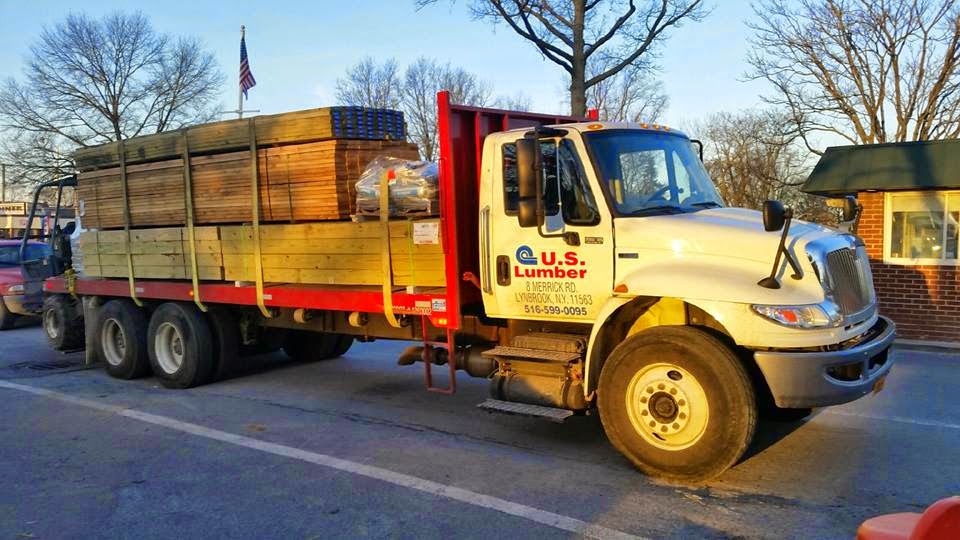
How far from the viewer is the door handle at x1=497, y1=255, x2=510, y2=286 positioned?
5828mm

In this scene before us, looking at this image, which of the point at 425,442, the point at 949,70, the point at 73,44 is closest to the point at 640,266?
the point at 425,442

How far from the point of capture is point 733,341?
4910 millimetres

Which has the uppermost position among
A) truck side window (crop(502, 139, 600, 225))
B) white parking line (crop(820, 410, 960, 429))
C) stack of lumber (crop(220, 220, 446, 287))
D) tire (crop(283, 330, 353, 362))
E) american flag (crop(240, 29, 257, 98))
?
american flag (crop(240, 29, 257, 98))

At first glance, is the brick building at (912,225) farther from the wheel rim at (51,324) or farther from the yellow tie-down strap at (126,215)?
the wheel rim at (51,324)

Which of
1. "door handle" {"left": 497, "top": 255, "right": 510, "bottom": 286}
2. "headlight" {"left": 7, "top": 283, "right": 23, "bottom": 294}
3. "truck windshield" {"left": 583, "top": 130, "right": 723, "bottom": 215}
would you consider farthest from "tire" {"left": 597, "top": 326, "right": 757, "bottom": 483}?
"headlight" {"left": 7, "top": 283, "right": 23, "bottom": 294}

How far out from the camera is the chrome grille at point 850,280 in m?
4.84

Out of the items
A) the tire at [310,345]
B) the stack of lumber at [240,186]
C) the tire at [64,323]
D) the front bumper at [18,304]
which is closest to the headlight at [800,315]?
the stack of lumber at [240,186]

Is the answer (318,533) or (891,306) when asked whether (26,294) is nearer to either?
(318,533)

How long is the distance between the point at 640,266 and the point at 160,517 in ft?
11.5

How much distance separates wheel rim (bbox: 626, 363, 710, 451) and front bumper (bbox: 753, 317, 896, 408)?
45cm

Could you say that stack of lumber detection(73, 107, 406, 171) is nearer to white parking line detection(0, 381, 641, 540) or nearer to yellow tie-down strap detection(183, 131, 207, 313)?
yellow tie-down strap detection(183, 131, 207, 313)

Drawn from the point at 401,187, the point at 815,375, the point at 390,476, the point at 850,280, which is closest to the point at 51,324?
the point at 401,187

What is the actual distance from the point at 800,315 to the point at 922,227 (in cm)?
819

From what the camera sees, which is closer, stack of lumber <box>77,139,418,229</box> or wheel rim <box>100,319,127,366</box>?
stack of lumber <box>77,139,418,229</box>
